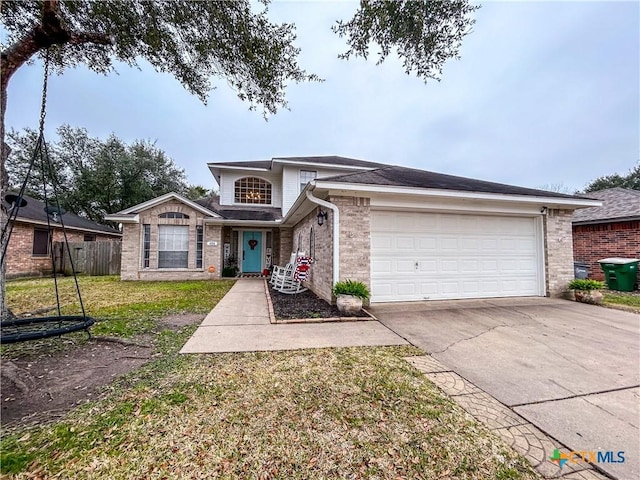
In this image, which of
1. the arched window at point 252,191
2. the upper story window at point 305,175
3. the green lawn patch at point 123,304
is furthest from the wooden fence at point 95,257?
the upper story window at point 305,175

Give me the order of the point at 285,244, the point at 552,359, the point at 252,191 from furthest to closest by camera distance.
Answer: the point at 252,191 → the point at 285,244 → the point at 552,359

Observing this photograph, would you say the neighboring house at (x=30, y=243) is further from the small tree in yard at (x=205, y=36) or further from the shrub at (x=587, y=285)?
the shrub at (x=587, y=285)

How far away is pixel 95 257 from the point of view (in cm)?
1287

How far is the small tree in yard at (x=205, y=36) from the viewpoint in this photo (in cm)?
416

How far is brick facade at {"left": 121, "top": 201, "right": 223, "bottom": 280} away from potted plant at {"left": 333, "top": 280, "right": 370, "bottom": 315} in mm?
7935

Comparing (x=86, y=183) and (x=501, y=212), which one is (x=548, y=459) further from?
(x=86, y=183)

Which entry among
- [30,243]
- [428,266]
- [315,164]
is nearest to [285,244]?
[315,164]

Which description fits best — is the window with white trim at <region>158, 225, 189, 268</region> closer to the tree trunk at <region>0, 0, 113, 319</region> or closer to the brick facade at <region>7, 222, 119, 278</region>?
the brick facade at <region>7, 222, 119, 278</region>

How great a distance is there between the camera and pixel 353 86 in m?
10.2

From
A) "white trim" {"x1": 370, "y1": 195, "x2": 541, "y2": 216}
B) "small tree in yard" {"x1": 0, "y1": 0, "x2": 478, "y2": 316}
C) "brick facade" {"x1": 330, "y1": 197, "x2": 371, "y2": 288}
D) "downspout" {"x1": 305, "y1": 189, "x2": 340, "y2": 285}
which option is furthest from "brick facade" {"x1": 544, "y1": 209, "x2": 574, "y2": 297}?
"downspout" {"x1": 305, "y1": 189, "x2": 340, "y2": 285}

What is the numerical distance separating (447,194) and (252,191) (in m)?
10.3

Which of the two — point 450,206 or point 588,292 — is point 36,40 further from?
point 588,292

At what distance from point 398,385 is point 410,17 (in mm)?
5295

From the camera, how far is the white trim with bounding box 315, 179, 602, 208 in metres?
5.51
